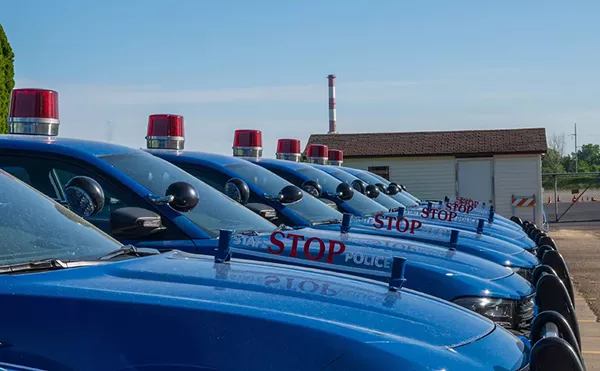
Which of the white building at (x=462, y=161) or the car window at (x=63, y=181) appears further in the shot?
the white building at (x=462, y=161)

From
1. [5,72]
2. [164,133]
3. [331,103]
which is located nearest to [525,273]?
[164,133]

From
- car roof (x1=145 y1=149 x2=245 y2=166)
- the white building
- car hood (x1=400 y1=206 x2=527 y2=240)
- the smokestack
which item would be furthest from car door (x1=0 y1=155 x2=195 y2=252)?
the smokestack

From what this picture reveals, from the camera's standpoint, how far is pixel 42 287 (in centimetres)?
247

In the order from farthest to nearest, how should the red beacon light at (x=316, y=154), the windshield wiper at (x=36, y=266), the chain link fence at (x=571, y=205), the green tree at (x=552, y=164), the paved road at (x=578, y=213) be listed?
the green tree at (x=552, y=164)
the paved road at (x=578, y=213)
the chain link fence at (x=571, y=205)
the red beacon light at (x=316, y=154)
the windshield wiper at (x=36, y=266)

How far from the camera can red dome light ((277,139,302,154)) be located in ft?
40.8

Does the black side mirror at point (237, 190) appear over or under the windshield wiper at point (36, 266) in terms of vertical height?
over

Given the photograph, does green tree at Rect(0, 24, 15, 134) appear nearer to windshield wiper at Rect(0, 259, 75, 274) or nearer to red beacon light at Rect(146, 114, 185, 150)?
red beacon light at Rect(146, 114, 185, 150)

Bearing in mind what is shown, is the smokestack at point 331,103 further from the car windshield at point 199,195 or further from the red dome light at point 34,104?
the car windshield at point 199,195

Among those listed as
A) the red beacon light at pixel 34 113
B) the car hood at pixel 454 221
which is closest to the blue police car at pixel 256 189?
the red beacon light at pixel 34 113

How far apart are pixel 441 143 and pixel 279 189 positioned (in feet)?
82.4

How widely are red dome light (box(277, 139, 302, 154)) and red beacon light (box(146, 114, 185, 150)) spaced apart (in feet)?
17.1

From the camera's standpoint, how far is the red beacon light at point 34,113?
223 inches

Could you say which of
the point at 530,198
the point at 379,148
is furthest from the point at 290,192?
the point at 379,148

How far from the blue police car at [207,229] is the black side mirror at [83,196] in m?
0.24
